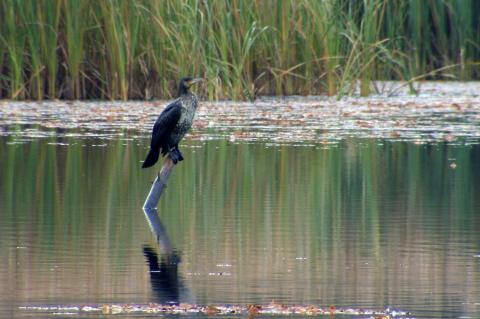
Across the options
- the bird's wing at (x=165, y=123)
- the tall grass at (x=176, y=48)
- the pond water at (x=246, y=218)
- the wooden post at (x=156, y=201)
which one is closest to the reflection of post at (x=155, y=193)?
the wooden post at (x=156, y=201)

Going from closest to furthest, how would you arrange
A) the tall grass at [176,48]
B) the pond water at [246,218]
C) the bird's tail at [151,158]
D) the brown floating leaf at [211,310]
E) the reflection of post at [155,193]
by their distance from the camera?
the brown floating leaf at [211,310] → the pond water at [246,218] → the reflection of post at [155,193] → the bird's tail at [151,158] → the tall grass at [176,48]

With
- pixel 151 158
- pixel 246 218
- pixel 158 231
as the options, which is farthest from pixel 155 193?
pixel 158 231

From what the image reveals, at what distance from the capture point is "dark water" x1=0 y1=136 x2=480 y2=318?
5.94 m

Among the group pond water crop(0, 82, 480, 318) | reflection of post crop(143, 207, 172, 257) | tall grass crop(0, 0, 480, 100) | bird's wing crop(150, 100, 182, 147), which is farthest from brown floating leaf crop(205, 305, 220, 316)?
tall grass crop(0, 0, 480, 100)

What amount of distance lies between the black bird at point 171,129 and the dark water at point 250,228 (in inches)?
12.7

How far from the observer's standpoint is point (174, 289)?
19.8ft

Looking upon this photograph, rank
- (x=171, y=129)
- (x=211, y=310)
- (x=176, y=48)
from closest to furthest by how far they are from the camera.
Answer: (x=211, y=310), (x=171, y=129), (x=176, y=48)

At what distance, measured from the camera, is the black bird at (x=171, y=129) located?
9.35 meters

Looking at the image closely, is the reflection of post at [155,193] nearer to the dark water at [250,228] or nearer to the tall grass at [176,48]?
the dark water at [250,228]

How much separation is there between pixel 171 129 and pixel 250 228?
1843 millimetres

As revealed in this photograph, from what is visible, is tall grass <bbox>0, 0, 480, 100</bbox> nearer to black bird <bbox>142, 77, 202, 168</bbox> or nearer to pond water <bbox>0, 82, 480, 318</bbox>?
pond water <bbox>0, 82, 480, 318</bbox>

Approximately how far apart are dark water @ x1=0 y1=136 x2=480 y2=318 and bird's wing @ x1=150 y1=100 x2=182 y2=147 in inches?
16.6

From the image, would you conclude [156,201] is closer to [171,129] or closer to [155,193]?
[155,193]

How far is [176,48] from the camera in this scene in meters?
17.8
